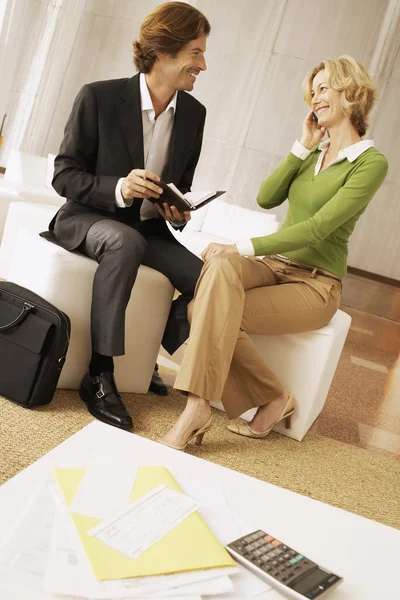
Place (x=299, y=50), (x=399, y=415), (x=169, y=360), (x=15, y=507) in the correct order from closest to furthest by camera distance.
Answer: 1. (x=15, y=507)
2. (x=169, y=360)
3. (x=399, y=415)
4. (x=299, y=50)

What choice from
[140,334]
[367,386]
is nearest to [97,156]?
[140,334]

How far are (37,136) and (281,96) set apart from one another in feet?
8.45

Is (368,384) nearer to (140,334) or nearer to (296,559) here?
(140,334)

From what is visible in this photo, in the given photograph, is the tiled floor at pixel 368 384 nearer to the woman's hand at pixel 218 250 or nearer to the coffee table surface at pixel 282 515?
the woman's hand at pixel 218 250

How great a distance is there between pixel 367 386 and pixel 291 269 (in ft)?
5.08

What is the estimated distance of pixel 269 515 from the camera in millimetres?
1242

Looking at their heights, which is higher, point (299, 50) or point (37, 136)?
point (299, 50)

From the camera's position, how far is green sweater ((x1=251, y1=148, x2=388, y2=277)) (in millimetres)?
2496

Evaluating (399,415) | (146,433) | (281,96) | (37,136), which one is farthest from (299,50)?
(146,433)

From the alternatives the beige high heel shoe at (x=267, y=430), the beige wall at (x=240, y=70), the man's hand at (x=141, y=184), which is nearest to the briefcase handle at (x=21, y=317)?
the man's hand at (x=141, y=184)

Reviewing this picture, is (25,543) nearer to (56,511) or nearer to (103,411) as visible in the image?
(56,511)

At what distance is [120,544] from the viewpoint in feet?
3.24

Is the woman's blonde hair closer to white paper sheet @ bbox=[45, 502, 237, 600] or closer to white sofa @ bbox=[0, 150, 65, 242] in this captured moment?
white paper sheet @ bbox=[45, 502, 237, 600]

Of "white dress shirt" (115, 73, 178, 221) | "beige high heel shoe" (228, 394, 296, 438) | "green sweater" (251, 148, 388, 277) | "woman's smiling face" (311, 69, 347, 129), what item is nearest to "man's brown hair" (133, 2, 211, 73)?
"white dress shirt" (115, 73, 178, 221)
